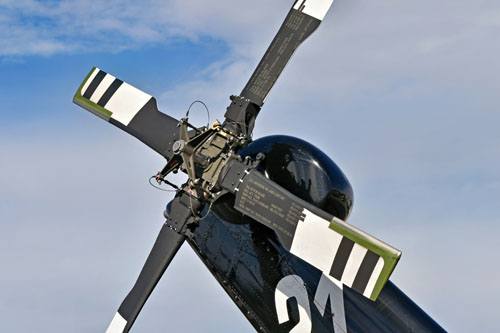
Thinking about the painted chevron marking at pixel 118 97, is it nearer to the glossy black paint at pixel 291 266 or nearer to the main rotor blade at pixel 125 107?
the main rotor blade at pixel 125 107

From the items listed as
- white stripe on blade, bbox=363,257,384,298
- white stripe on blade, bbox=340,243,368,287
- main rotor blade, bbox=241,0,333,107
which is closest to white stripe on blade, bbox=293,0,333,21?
main rotor blade, bbox=241,0,333,107

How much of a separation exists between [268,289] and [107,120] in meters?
4.31

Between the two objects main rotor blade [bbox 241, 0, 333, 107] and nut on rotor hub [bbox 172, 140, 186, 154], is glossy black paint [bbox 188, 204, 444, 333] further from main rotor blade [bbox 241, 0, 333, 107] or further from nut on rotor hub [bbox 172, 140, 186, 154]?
main rotor blade [bbox 241, 0, 333, 107]

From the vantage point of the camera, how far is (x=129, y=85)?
10.7m

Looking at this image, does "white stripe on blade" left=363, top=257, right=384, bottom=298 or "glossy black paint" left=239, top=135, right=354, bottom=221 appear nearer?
"white stripe on blade" left=363, top=257, right=384, bottom=298

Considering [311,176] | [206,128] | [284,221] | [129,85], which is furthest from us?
[129,85]

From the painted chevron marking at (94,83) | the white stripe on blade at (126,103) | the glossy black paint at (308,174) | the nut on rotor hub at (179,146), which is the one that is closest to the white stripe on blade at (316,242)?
the glossy black paint at (308,174)

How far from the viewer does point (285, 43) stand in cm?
1016

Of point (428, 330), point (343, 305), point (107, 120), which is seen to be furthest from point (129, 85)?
point (428, 330)

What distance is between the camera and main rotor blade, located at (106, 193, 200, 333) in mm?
9359

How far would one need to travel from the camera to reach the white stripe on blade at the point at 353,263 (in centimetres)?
673

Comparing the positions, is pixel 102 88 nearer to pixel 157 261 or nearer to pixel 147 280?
pixel 157 261

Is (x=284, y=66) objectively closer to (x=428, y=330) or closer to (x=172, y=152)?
(x=172, y=152)

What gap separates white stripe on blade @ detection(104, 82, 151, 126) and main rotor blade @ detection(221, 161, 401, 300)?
280 centimetres
